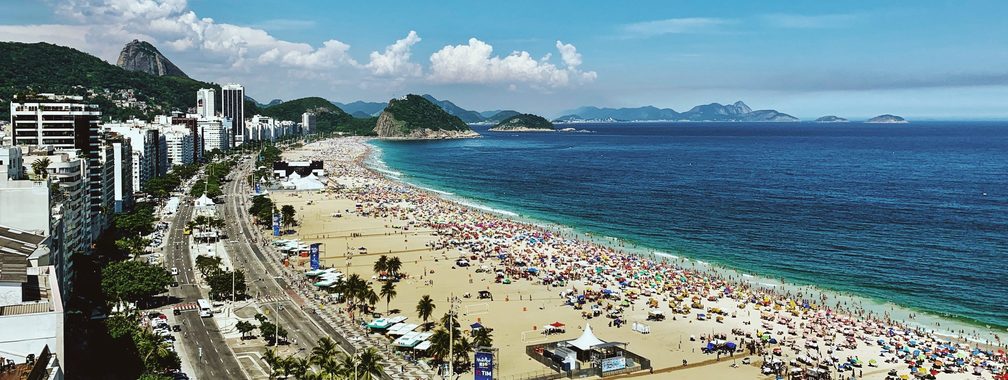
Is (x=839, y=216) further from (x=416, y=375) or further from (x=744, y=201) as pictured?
(x=416, y=375)

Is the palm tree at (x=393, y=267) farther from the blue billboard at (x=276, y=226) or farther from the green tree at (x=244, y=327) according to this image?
the blue billboard at (x=276, y=226)

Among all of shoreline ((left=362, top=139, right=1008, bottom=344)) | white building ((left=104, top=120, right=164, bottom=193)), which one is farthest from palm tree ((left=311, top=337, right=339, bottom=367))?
white building ((left=104, top=120, right=164, bottom=193))

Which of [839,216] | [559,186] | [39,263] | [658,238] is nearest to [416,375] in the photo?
[39,263]

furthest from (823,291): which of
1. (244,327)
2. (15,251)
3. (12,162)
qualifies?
(12,162)

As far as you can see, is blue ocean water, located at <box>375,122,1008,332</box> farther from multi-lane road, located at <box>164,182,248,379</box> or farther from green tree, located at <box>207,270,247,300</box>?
multi-lane road, located at <box>164,182,248,379</box>

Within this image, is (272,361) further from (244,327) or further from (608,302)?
(608,302)
